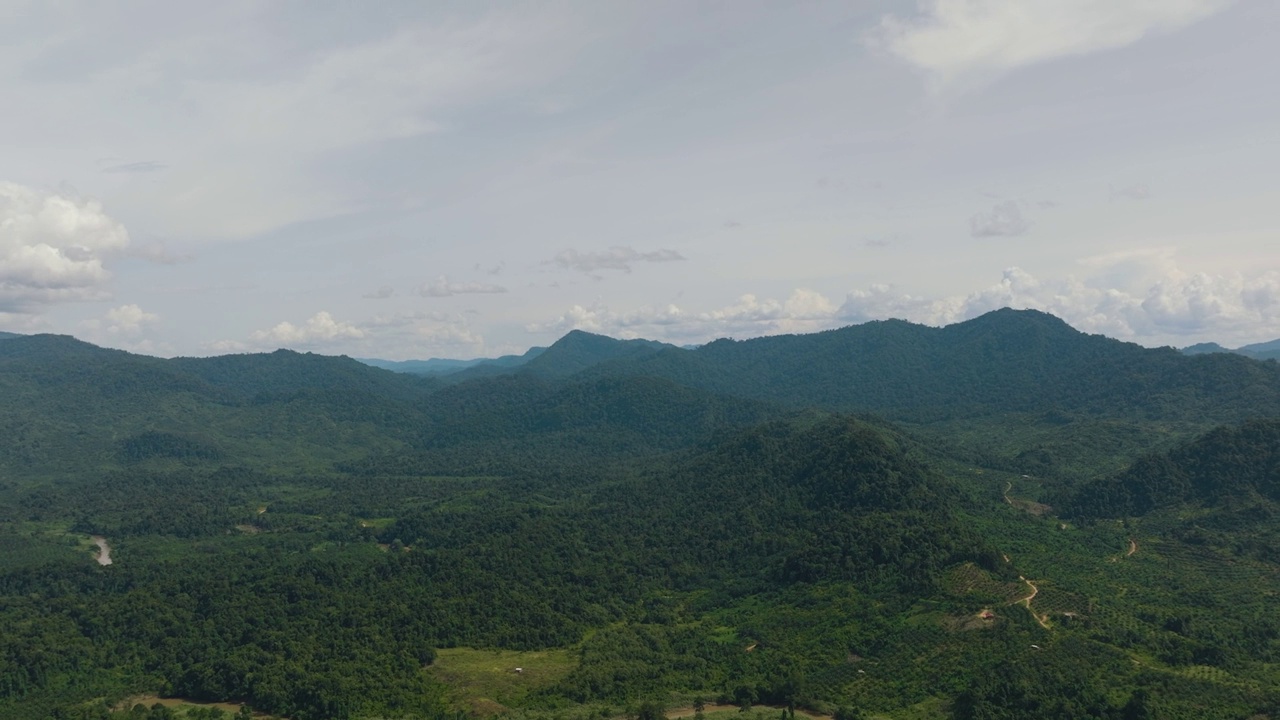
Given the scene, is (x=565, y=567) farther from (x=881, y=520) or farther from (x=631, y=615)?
(x=881, y=520)

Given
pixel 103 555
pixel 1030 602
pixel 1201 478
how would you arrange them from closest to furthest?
pixel 1030 602
pixel 1201 478
pixel 103 555

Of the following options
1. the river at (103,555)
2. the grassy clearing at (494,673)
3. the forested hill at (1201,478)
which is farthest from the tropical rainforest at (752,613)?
the river at (103,555)

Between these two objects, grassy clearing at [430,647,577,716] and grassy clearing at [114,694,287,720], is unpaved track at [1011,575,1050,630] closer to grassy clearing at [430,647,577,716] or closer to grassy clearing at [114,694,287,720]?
grassy clearing at [430,647,577,716]

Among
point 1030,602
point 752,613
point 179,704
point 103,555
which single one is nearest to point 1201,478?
point 1030,602

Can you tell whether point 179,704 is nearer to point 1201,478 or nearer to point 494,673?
point 494,673

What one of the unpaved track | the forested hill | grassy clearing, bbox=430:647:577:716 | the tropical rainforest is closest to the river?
the tropical rainforest

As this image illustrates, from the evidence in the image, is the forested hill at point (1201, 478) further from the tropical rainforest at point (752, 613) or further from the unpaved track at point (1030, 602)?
the unpaved track at point (1030, 602)
